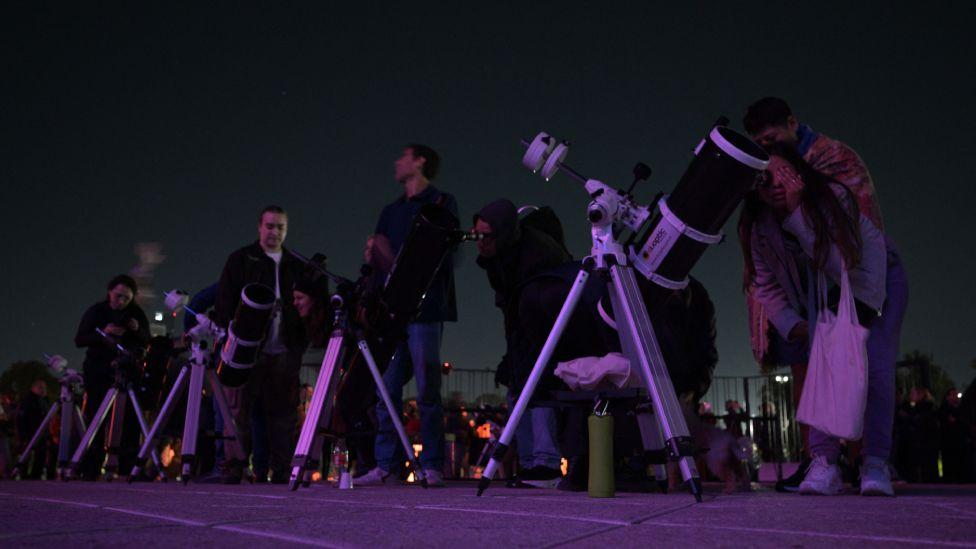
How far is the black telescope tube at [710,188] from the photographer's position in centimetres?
303

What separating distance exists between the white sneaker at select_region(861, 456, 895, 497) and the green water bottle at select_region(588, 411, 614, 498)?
1.07m

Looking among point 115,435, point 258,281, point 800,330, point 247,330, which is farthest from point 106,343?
point 800,330

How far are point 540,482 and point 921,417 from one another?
6636 millimetres

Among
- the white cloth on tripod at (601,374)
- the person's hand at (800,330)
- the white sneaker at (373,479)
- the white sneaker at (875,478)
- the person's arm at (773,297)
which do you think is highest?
the person's arm at (773,297)

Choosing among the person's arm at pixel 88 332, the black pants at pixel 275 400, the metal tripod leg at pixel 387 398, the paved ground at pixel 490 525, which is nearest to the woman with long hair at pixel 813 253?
the paved ground at pixel 490 525

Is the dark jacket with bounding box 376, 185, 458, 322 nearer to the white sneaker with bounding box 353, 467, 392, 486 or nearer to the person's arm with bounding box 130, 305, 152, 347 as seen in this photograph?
the white sneaker with bounding box 353, 467, 392, 486

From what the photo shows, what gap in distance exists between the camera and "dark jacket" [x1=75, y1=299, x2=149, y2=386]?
305 inches

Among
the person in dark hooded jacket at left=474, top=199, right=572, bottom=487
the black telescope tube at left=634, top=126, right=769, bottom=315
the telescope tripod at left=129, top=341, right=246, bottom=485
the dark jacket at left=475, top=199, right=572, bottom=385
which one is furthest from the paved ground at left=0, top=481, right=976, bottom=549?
the telescope tripod at left=129, top=341, right=246, bottom=485

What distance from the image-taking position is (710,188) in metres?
3.09

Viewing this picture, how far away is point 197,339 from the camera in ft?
19.7

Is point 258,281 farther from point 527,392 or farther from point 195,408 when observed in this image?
point 527,392

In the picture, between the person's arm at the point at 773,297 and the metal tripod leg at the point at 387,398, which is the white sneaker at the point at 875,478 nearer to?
the person's arm at the point at 773,297

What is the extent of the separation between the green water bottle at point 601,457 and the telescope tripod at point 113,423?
16.3ft

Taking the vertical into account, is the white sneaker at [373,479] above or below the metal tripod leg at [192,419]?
below
